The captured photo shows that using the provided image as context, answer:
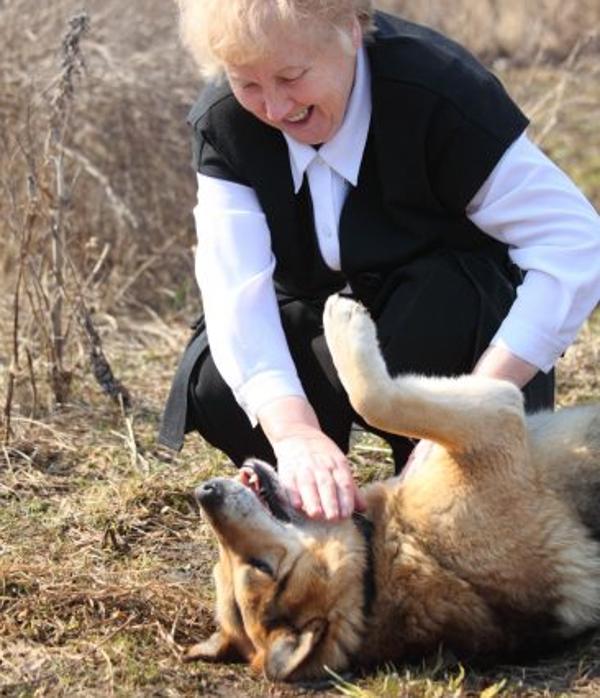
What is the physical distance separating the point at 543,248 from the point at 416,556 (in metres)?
0.86

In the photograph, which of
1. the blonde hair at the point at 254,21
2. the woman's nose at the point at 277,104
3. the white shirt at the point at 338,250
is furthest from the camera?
the white shirt at the point at 338,250

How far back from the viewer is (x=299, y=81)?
11.3 ft

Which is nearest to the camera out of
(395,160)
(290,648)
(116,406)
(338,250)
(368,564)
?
(290,648)

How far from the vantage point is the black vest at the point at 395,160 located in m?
3.62

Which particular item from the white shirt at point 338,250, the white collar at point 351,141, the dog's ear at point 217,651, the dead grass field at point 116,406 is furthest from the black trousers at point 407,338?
the dog's ear at point 217,651

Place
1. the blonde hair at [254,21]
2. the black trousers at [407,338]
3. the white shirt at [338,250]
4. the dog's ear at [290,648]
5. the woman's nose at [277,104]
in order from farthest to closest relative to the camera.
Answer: the black trousers at [407,338]
the white shirt at [338,250]
the woman's nose at [277,104]
the blonde hair at [254,21]
the dog's ear at [290,648]

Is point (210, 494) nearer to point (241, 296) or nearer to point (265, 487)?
point (265, 487)

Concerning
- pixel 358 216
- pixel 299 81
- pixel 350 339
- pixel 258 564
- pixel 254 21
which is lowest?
pixel 258 564

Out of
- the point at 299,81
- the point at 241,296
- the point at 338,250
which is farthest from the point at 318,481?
the point at 299,81

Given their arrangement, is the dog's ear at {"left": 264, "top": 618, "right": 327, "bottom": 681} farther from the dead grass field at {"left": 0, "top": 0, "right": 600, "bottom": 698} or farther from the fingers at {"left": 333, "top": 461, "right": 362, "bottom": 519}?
the fingers at {"left": 333, "top": 461, "right": 362, "bottom": 519}

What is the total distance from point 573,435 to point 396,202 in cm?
76

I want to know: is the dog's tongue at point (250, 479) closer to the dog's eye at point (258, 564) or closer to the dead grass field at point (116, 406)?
the dog's eye at point (258, 564)

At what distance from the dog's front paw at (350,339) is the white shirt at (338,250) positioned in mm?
288

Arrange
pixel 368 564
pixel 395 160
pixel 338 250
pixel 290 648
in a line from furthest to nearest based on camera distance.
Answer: pixel 338 250 → pixel 395 160 → pixel 368 564 → pixel 290 648
